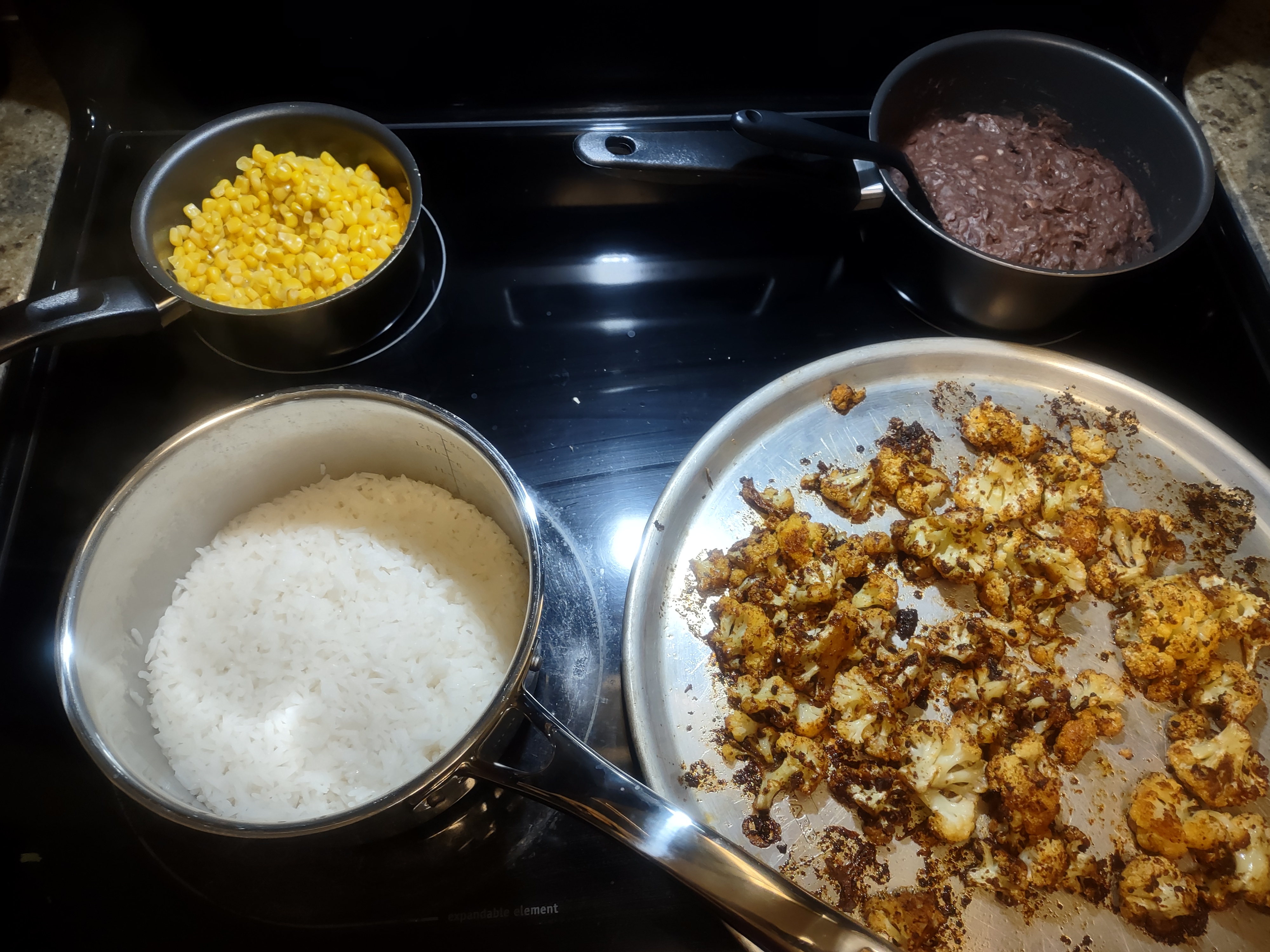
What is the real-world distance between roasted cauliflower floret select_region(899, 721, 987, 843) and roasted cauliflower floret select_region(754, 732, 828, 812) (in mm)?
132

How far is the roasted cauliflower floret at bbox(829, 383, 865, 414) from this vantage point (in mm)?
1509

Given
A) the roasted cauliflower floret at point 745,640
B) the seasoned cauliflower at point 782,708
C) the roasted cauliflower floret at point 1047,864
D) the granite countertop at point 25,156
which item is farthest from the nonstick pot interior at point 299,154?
the roasted cauliflower floret at point 1047,864

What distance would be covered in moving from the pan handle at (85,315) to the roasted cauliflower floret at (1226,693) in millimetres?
1848

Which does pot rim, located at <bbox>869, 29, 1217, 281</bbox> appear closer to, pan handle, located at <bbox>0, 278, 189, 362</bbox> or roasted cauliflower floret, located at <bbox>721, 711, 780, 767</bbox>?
roasted cauliflower floret, located at <bbox>721, 711, 780, 767</bbox>

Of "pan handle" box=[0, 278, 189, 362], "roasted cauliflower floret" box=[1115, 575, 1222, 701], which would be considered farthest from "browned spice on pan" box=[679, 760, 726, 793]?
"pan handle" box=[0, 278, 189, 362]

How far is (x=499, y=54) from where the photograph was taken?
1.68m

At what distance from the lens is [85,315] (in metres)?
1.31

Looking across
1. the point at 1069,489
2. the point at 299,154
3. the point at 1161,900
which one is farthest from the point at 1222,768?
the point at 299,154

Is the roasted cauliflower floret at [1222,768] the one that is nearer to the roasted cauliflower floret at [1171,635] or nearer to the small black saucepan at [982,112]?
the roasted cauliflower floret at [1171,635]

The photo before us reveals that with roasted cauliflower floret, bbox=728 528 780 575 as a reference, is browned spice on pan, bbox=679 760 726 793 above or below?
below

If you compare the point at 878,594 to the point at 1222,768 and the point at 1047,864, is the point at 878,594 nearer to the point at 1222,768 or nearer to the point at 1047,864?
the point at 1047,864

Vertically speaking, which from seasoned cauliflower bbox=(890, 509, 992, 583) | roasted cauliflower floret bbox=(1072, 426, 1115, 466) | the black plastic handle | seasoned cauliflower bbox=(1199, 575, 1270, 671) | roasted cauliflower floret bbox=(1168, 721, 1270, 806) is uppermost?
the black plastic handle

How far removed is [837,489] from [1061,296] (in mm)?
548

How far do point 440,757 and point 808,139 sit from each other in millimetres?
1153
